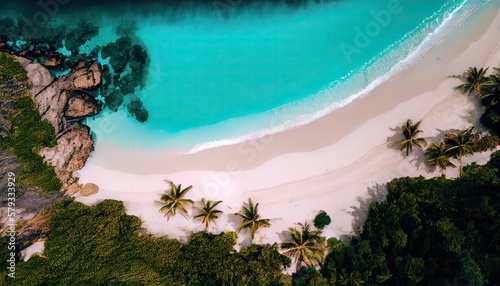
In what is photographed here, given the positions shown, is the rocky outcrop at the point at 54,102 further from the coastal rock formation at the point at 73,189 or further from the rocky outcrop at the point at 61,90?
the coastal rock formation at the point at 73,189

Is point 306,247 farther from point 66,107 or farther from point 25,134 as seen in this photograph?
point 25,134

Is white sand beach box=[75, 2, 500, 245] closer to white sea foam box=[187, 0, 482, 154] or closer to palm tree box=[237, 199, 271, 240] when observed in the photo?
white sea foam box=[187, 0, 482, 154]

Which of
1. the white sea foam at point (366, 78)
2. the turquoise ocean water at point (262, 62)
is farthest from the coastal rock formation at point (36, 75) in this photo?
the white sea foam at point (366, 78)

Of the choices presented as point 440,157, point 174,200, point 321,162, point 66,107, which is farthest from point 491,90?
point 66,107

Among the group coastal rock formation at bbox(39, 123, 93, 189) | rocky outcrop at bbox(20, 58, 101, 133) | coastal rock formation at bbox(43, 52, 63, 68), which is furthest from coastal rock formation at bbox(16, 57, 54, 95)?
coastal rock formation at bbox(39, 123, 93, 189)

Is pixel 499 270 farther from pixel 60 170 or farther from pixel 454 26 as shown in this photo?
pixel 60 170

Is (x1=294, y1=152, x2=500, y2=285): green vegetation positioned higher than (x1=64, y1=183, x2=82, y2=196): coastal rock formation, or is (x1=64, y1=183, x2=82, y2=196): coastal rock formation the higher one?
(x1=64, y1=183, x2=82, y2=196): coastal rock formation
